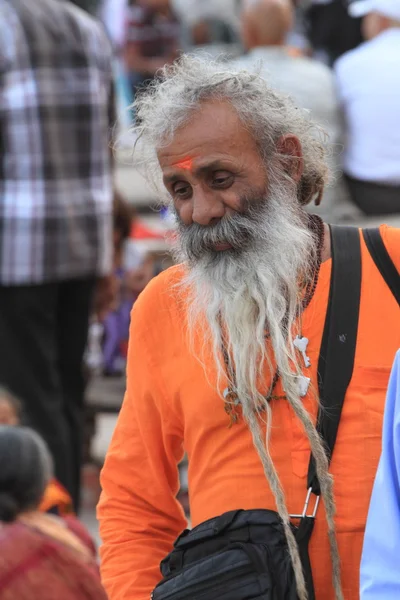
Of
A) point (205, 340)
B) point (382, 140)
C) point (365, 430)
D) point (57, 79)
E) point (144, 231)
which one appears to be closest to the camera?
point (365, 430)

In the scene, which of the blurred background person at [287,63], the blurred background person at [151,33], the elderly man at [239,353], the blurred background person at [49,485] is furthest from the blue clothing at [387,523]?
the blurred background person at [151,33]

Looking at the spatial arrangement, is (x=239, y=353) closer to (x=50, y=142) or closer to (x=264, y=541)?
(x=264, y=541)

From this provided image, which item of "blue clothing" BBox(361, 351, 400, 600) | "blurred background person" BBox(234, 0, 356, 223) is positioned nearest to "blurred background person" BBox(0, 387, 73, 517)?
"blurred background person" BBox(234, 0, 356, 223)

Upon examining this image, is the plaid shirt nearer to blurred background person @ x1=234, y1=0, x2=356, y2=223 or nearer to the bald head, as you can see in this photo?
blurred background person @ x1=234, y1=0, x2=356, y2=223

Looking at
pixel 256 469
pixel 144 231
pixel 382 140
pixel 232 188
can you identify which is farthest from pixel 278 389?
pixel 144 231

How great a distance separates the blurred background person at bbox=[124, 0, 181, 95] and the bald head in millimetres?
2961

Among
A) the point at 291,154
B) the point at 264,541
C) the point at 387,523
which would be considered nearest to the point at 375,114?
the point at 291,154

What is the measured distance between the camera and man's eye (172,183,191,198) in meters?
2.65

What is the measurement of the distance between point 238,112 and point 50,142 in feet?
7.13

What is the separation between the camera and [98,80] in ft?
15.8

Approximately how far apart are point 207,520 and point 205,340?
1.24ft

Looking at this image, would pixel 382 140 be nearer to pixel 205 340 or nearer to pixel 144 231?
pixel 144 231

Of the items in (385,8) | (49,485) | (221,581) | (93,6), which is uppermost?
(93,6)

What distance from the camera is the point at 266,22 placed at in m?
6.04
